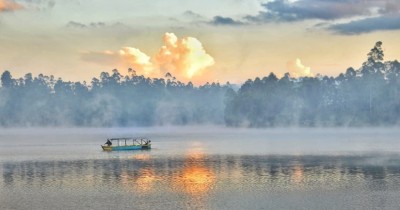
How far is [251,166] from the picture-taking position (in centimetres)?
10194

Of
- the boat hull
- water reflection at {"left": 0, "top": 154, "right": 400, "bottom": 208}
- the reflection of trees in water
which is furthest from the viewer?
the boat hull

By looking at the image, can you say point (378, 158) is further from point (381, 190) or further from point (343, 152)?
point (381, 190)

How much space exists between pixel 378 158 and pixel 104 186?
60.7 metres

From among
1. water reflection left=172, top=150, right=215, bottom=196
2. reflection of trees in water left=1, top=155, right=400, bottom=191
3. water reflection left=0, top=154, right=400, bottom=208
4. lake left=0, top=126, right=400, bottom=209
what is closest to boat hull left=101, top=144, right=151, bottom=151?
lake left=0, top=126, right=400, bottom=209

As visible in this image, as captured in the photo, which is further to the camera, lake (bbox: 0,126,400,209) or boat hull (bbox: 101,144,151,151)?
boat hull (bbox: 101,144,151,151)

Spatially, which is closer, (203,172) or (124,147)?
(203,172)

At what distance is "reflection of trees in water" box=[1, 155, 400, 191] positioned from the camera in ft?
261

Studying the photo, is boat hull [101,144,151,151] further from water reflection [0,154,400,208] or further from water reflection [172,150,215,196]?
water reflection [172,150,215,196]

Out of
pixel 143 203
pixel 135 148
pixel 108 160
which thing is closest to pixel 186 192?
pixel 143 203

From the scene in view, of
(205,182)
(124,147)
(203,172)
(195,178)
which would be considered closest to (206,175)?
(195,178)

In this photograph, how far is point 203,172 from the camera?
93.9 meters

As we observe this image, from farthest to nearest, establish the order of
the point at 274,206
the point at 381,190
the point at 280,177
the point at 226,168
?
1. the point at 226,168
2. the point at 280,177
3. the point at 381,190
4. the point at 274,206

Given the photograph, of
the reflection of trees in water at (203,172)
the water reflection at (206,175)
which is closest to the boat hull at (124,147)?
the water reflection at (206,175)

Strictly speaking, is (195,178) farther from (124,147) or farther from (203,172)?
(124,147)
